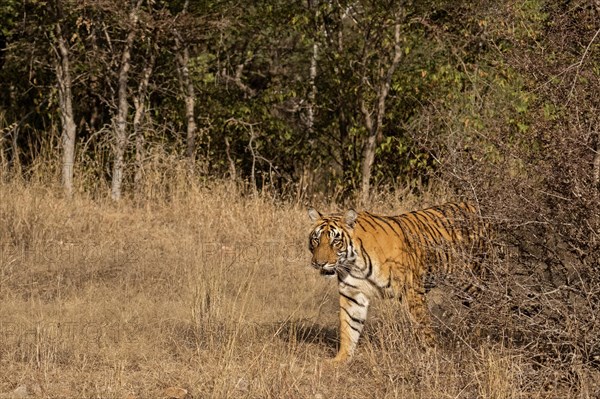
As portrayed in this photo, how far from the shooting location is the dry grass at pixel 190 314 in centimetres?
549

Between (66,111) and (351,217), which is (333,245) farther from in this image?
(66,111)

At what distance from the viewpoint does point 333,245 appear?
242 inches

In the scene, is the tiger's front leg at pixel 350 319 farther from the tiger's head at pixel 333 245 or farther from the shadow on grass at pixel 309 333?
the shadow on grass at pixel 309 333

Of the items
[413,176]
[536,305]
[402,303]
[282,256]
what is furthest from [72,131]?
[536,305]

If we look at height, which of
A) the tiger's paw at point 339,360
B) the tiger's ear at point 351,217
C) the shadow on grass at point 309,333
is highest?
the tiger's ear at point 351,217

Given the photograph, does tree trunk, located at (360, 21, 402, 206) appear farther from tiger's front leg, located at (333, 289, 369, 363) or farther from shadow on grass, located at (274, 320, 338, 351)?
tiger's front leg, located at (333, 289, 369, 363)

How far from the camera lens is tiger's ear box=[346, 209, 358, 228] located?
618 cm

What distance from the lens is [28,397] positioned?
5402mm

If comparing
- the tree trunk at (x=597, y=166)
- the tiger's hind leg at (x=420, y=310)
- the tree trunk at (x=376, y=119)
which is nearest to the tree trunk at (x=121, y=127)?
the tree trunk at (x=376, y=119)

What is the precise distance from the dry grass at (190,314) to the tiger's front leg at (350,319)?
109mm

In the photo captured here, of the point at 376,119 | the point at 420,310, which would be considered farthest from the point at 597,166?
the point at 376,119

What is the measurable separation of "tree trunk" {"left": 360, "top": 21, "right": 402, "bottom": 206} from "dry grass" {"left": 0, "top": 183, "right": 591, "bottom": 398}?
0.73m

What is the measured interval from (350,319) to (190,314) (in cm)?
145

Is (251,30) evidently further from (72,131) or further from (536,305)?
(536,305)
